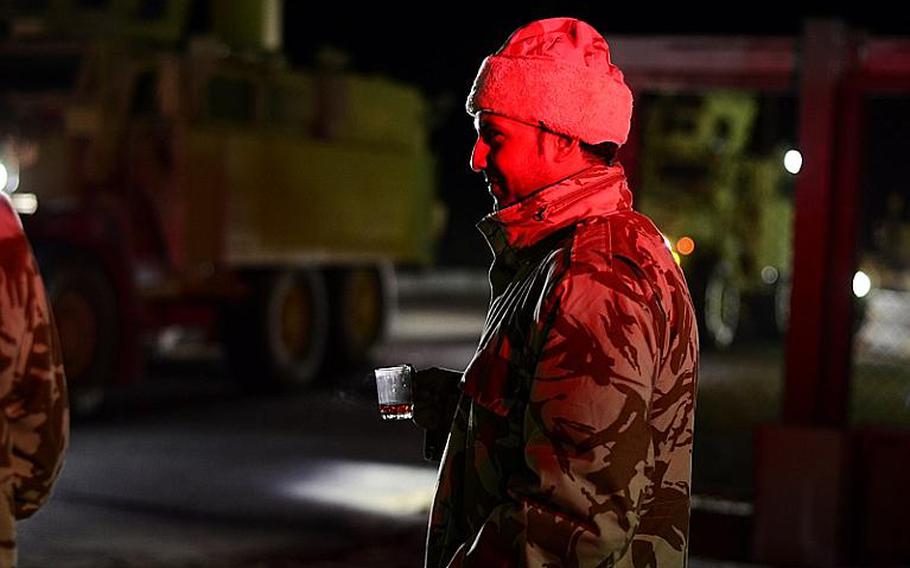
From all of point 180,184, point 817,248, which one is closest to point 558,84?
point 817,248

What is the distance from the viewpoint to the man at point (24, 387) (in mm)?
3418

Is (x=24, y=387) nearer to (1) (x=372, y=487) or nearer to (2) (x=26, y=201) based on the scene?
(1) (x=372, y=487)

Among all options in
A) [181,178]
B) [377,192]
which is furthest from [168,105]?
[377,192]

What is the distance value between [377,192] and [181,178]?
137 inches

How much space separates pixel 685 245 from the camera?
18562 millimetres

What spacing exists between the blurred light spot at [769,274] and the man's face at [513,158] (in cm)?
1761

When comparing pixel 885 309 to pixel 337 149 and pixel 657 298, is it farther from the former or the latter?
pixel 657 298

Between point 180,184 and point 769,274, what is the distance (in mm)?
9449

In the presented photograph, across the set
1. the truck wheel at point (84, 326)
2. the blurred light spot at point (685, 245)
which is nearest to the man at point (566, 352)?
the truck wheel at point (84, 326)

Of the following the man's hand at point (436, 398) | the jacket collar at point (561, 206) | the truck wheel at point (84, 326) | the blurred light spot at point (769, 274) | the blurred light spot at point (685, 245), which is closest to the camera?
the jacket collar at point (561, 206)

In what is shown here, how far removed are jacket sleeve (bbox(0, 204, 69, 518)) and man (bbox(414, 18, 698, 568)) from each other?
2.72ft

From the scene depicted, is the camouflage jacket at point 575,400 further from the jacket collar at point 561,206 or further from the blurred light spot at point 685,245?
the blurred light spot at point 685,245

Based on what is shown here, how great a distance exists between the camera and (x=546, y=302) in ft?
9.21

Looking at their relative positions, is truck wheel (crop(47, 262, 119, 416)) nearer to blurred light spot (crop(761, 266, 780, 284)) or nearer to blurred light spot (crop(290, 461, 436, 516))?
blurred light spot (crop(290, 461, 436, 516))
